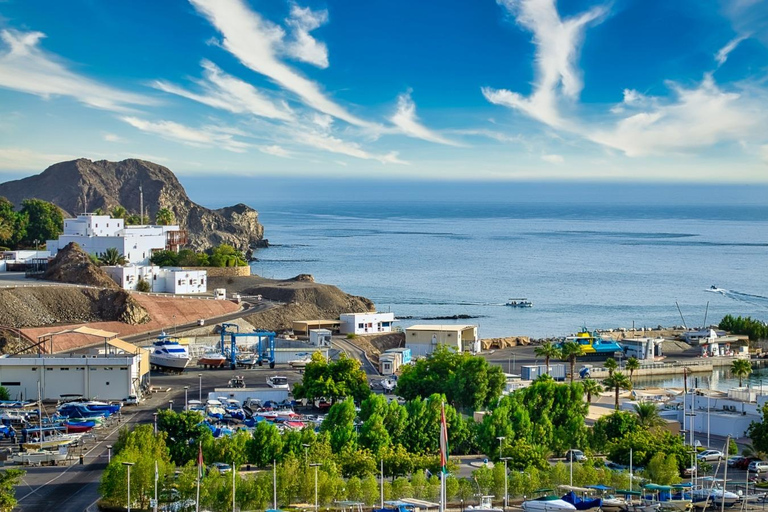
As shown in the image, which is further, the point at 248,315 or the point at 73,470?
the point at 248,315

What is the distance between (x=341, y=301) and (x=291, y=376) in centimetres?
3252

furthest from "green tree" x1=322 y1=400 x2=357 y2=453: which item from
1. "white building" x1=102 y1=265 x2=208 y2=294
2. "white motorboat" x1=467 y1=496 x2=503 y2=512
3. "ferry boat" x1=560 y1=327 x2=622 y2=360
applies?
"white building" x1=102 y1=265 x2=208 y2=294

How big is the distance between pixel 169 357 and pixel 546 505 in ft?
106

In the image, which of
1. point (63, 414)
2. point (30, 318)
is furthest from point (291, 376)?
point (30, 318)

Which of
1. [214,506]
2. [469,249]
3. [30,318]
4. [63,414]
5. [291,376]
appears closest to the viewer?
[214,506]

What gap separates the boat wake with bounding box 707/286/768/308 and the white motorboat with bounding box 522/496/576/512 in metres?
85.6

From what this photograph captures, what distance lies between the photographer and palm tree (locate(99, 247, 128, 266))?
94844 mm

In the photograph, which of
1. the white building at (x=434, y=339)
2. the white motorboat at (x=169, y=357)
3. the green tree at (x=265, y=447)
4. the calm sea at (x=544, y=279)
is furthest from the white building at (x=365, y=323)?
the green tree at (x=265, y=447)

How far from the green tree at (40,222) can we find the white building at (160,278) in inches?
1111

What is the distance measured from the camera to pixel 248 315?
274 ft

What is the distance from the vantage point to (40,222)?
118 metres

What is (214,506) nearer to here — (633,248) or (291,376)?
(291,376)

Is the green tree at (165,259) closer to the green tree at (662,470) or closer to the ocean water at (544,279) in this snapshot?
the ocean water at (544,279)

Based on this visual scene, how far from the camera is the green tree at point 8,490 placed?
3219 centimetres
